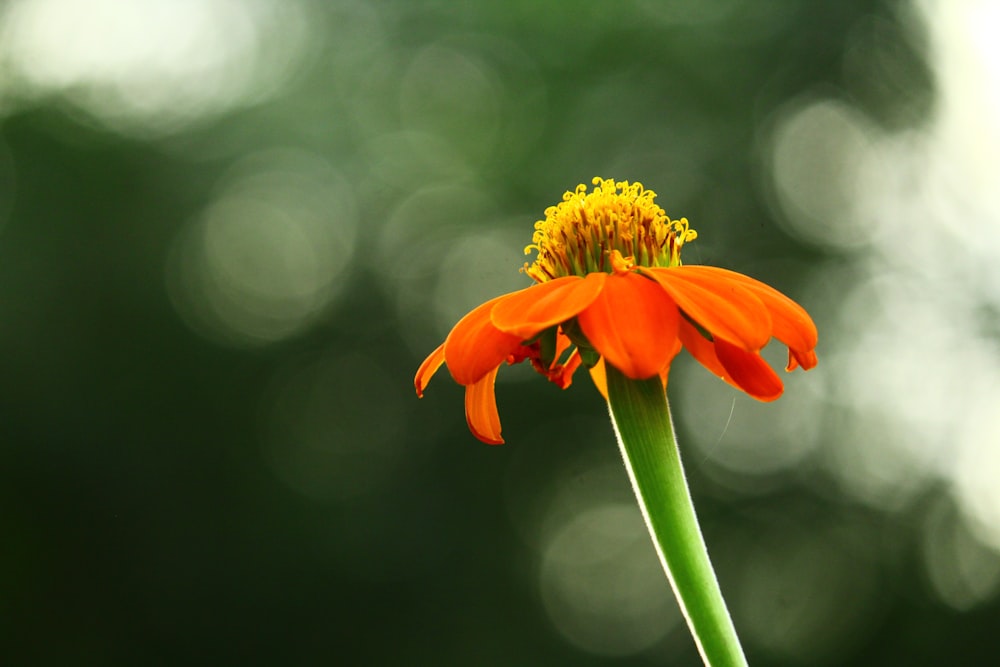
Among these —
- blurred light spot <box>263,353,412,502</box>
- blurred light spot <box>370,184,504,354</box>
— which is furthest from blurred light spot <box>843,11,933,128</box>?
blurred light spot <box>263,353,412,502</box>

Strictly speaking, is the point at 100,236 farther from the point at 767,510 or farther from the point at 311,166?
the point at 767,510

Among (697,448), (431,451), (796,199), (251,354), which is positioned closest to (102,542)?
(251,354)

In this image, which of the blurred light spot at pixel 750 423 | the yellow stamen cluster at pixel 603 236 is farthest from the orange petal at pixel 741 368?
the blurred light spot at pixel 750 423

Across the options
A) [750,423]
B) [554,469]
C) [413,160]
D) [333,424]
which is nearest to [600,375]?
[750,423]

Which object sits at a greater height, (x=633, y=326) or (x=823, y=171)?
(x=823, y=171)

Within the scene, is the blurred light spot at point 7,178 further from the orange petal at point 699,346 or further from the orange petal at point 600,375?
the orange petal at point 699,346

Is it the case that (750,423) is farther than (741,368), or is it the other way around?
(750,423)

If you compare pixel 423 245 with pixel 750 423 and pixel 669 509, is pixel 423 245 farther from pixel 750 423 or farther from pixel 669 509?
pixel 669 509
